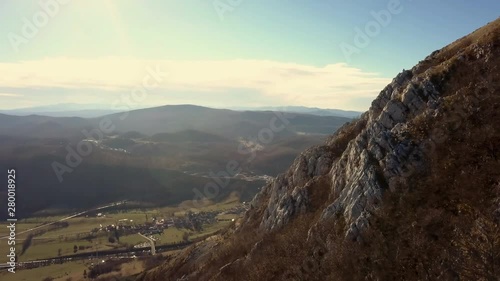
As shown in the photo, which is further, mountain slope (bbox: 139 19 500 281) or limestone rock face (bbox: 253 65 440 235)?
limestone rock face (bbox: 253 65 440 235)

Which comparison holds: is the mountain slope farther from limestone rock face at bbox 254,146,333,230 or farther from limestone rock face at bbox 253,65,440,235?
limestone rock face at bbox 254,146,333,230

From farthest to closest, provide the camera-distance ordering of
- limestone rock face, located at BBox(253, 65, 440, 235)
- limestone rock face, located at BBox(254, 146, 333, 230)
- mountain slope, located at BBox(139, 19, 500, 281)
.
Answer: limestone rock face, located at BBox(254, 146, 333, 230) < limestone rock face, located at BBox(253, 65, 440, 235) < mountain slope, located at BBox(139, 19, 500, 281)

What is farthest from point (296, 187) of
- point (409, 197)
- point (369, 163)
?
point (409, 197)

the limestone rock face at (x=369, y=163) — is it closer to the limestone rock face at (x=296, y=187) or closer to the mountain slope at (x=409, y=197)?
the limestone rock face at (x=296, y=187)

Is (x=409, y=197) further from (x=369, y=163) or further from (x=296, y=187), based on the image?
(x=296, y=187)

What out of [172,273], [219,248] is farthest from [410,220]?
[172,273]

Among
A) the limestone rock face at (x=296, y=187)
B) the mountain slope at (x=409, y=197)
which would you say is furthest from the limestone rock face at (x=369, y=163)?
the mountain slope at (x=409, y=197)

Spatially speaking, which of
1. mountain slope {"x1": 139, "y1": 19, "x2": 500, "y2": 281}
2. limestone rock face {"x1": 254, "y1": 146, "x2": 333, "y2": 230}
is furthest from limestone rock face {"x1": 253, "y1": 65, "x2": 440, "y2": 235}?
mountain slope {"x1": 139, "y1": 19, "x2": 500, "y2": 281}
